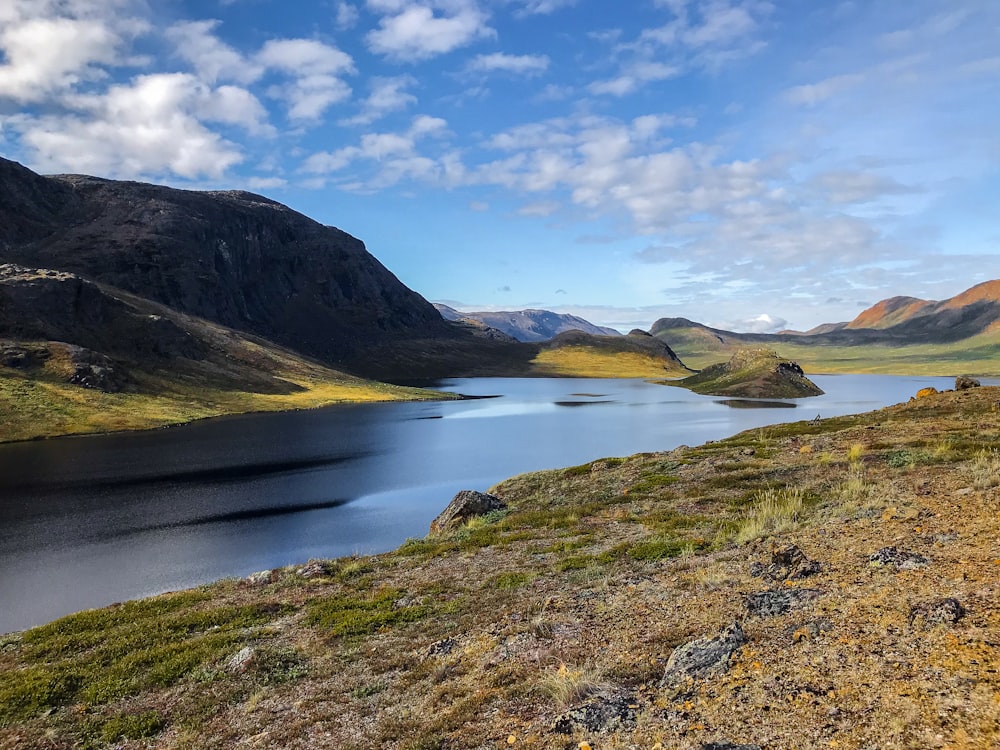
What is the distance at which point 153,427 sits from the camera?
127000 millimetres

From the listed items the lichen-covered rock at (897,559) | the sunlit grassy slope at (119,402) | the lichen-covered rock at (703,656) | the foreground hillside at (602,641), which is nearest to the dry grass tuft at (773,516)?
the foreground hillside at (602,641)

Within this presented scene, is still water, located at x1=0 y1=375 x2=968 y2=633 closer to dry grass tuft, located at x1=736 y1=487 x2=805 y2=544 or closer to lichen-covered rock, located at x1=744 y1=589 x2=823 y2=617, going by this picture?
dry grass tuft, located at x1=736 y1=487 x2=805 y2=544

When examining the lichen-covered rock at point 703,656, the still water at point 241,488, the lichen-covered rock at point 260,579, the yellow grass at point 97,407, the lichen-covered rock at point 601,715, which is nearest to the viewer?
the lichen-covered rock at point 601,715

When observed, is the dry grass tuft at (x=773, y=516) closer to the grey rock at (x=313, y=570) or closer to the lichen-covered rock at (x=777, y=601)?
the lichen-covered rock at (x=777, y=601)

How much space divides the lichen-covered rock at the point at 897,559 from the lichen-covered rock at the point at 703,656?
169 inches

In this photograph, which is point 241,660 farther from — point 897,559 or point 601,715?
point 897,559

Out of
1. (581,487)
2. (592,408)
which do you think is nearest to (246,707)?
(581,487)

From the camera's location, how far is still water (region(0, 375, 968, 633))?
1602 inches

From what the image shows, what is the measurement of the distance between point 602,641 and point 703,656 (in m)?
2.89

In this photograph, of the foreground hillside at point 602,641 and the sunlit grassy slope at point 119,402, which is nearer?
the foreground hillside at point 602,641

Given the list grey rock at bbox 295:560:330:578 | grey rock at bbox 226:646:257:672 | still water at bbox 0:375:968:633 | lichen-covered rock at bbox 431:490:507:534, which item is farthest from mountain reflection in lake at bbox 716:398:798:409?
grey rock at bbox 226:646:257:672

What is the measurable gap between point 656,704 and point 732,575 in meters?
6.82

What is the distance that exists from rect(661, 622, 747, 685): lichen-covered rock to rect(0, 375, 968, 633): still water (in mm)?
36439

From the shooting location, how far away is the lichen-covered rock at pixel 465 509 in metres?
34.8
